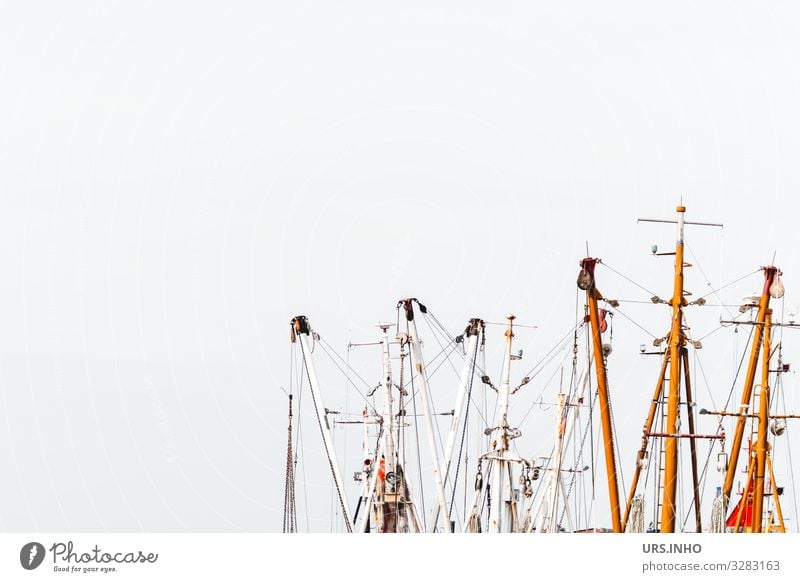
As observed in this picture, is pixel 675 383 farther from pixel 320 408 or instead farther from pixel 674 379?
pixel 320 408

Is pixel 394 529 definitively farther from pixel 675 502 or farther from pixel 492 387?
pixel 675 502

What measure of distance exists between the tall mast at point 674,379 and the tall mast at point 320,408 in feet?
47.3

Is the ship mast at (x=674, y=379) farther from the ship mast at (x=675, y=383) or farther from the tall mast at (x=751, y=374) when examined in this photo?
the tall mast at (x=751, y=374)

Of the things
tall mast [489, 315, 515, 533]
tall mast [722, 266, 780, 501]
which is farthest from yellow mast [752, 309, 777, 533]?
tall mast [489, 315, 515, 533]

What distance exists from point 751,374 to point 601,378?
21.7ft

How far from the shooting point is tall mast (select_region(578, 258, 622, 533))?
44.2 m

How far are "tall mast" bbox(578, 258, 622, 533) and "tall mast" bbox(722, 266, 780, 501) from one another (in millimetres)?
3431

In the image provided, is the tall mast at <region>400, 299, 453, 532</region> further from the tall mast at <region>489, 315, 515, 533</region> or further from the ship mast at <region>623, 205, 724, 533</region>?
the ship mast at <region>623, 205, 724, 533</region>

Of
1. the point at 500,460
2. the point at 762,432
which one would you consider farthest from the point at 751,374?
the point at 500,460

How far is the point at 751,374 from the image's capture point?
4994 centimetres
